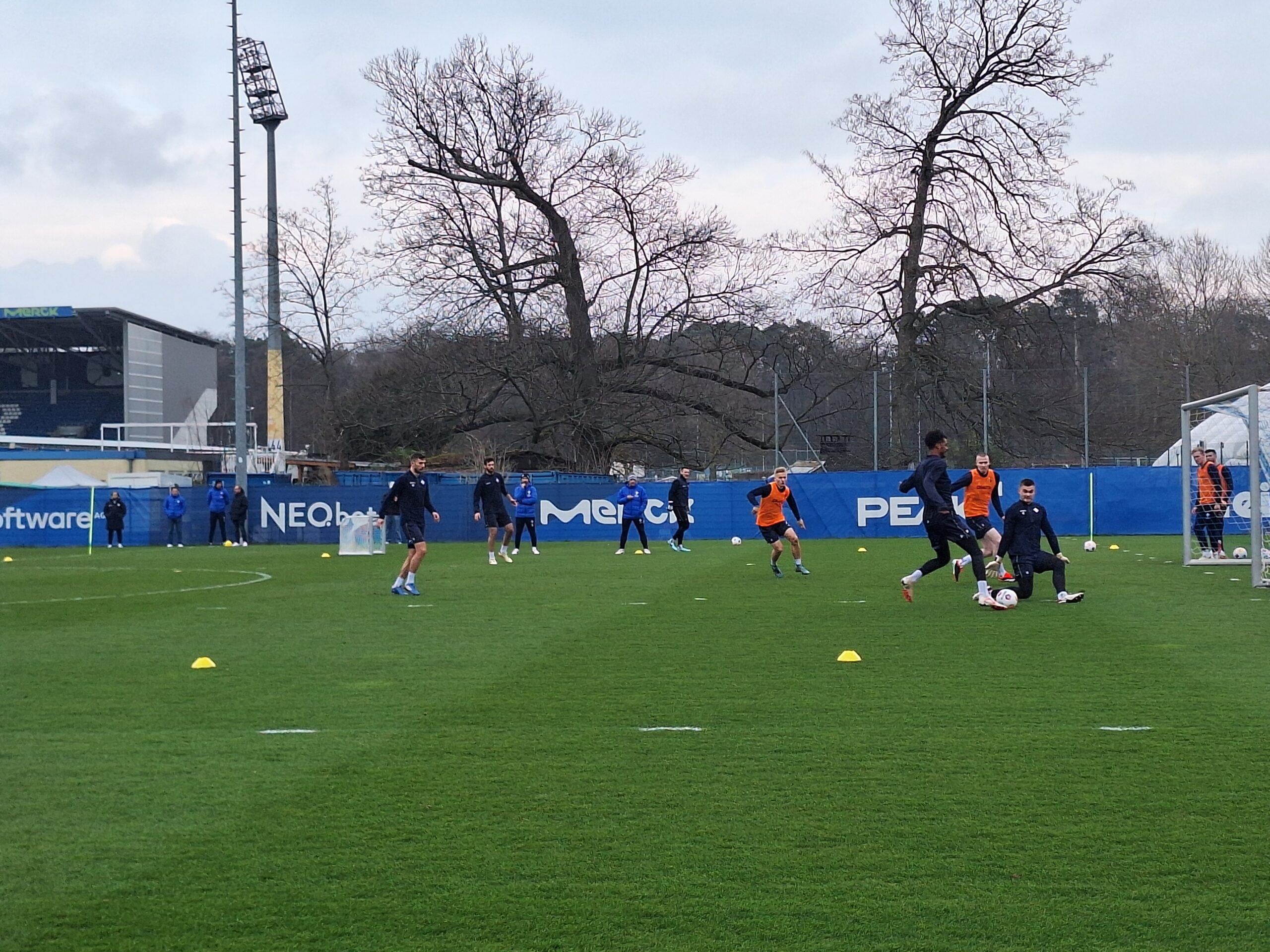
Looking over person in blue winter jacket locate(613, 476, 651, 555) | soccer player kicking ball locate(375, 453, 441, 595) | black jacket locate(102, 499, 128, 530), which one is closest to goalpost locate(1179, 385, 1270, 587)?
person in blue winter jacket locate(613, 476, 651, 555)

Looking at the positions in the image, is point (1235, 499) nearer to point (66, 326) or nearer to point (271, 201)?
point (271, 201)

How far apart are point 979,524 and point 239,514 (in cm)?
2477

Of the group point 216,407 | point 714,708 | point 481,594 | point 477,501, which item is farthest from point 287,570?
point 216,407

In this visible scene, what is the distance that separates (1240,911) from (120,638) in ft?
36.1

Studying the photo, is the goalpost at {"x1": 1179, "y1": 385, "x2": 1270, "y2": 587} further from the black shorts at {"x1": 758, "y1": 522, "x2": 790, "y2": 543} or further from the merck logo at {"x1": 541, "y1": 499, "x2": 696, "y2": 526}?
the merck logo at {"x1": 541, "y1": 499, "x2": 696, "y2": 526}

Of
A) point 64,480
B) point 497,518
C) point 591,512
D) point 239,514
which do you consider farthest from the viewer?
point 64,480

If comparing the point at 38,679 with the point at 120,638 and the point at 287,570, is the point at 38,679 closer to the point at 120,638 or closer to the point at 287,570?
the point at 120,638

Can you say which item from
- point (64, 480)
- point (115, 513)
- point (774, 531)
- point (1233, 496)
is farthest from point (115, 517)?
point (1233, 496)

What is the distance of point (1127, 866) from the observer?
499 centimetres

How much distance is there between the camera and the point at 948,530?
50.8 feet

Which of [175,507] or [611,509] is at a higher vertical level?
[175,507]

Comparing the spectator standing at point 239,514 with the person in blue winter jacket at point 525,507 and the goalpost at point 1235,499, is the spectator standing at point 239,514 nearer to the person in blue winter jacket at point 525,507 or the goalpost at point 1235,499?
the person in blue winter jacket at point 525,507

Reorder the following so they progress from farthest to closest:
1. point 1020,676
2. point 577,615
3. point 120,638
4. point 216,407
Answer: point 216,407, point 577,615, point 120,638, point 1020,676

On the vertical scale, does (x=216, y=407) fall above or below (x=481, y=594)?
above
